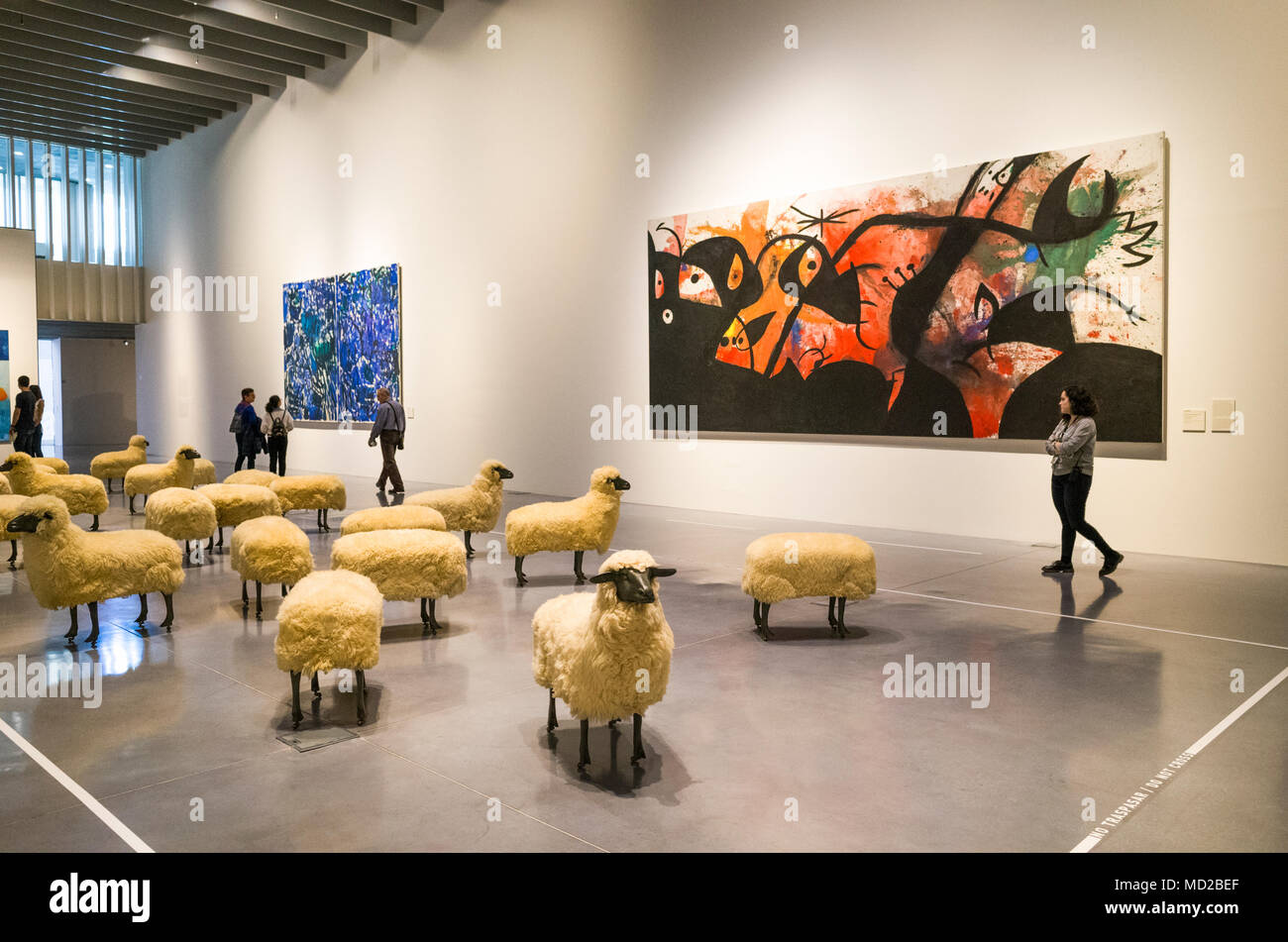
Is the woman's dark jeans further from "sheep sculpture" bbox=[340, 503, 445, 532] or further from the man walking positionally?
the man walking

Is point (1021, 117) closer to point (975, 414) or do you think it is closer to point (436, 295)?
point (975, 414)

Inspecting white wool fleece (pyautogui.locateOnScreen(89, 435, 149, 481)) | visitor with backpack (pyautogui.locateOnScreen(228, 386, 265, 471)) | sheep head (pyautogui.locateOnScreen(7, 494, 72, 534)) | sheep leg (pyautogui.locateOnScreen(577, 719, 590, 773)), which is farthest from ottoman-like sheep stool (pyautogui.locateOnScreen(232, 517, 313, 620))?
visitor with backpack (pyautogui.locateOnScreen(228, 386, 265, 471))

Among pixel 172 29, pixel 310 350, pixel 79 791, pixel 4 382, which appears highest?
pixel 172 29

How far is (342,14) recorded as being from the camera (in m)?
16.1

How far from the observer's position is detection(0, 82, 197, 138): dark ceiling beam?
2011cm

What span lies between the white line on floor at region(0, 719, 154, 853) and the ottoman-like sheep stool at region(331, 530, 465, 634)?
1.95 m

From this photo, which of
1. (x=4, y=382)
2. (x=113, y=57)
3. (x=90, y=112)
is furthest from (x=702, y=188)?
(x=90, y=112)

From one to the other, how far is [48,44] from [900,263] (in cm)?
1610

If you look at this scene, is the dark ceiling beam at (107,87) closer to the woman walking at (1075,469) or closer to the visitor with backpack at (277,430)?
the visitor with backpack at (277,430)

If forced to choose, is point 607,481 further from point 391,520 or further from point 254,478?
point 254,478

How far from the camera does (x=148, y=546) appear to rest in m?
6.20

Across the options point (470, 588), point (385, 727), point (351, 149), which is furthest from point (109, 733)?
point (351, 149)

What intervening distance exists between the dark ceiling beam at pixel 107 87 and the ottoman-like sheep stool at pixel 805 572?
60.4 feet

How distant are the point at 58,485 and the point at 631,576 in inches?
335
